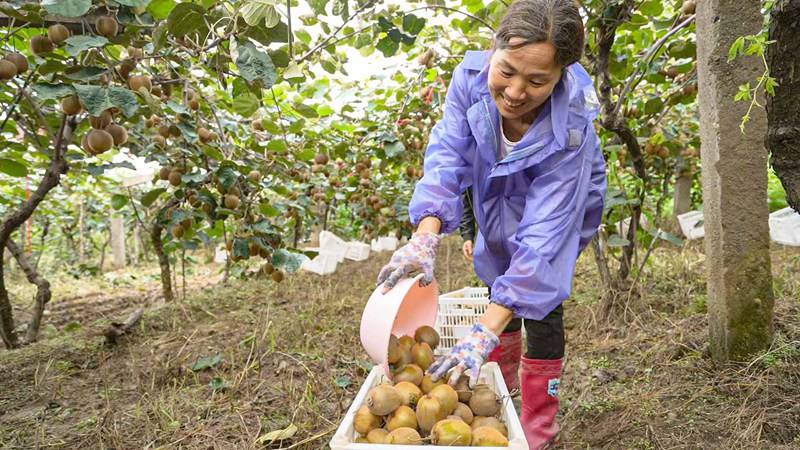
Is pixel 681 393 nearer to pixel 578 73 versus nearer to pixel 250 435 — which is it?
pixel 578 73

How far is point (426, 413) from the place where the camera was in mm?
1252

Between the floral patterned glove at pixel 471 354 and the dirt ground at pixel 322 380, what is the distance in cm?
73

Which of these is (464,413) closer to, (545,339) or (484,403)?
(484,403)

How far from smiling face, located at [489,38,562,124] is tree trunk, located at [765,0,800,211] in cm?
49

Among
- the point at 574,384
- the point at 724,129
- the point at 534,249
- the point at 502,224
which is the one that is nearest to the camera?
the point at 534,249

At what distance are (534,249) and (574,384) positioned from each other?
3.98 feet

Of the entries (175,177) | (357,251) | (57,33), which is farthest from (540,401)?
(357,251)

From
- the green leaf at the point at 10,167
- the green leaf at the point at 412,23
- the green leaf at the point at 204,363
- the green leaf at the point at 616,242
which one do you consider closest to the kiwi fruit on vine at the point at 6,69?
the green leaf at the point at 10,167

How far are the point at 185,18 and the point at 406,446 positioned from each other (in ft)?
4.39

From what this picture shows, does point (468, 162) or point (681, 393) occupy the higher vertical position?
point (468, 162)

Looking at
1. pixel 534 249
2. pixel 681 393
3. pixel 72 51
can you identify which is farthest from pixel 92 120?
pixel 681 393

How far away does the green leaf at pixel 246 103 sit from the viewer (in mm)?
1984

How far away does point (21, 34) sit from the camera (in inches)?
92.8

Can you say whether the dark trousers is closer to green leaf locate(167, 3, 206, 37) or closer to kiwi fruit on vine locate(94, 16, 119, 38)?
green leaf locate(167, 3, 206, 37)
